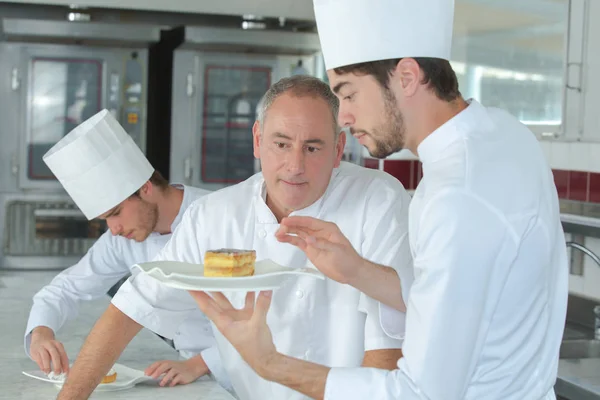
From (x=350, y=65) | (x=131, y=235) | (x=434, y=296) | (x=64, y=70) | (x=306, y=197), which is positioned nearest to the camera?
(x=434, y=296)

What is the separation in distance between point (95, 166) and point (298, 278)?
99cm

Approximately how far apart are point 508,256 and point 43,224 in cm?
372

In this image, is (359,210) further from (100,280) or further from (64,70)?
(64,70)

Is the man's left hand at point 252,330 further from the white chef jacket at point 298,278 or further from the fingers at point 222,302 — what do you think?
the white chef jacket at point 298,278

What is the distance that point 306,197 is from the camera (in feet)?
6.29

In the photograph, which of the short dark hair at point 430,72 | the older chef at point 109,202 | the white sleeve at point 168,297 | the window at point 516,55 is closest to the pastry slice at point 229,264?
the short dark hair at point 430,72

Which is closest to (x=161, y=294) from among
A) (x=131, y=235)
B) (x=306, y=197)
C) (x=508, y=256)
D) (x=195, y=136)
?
(x=306, y=197)

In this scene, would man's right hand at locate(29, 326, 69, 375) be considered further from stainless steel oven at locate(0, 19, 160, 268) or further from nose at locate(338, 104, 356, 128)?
stainless steel oven at locate(0, 19, 160, 268)

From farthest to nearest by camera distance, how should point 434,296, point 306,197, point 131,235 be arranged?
point 131,235 < point 306,197 < point 434,296

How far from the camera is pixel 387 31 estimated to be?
1.40 m

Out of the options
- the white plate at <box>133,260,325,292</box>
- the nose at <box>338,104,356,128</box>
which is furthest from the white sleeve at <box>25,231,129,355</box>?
the nose at <box>338,104,356,128</box>

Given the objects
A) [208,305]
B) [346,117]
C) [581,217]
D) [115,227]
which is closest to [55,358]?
[115,227]

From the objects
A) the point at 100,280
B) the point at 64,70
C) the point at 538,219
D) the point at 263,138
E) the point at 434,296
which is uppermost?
the point at 64,70

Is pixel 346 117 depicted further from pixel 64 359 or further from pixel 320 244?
pixel 64 359
